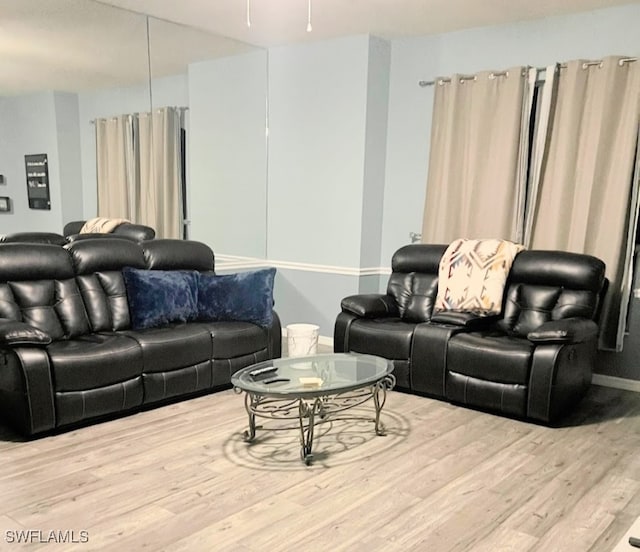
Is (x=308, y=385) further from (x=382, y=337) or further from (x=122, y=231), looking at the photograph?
(x=122, y=231)

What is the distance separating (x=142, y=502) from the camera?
2.45 metres

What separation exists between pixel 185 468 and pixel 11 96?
3131mm

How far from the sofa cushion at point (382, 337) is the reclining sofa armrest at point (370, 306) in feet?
0.22

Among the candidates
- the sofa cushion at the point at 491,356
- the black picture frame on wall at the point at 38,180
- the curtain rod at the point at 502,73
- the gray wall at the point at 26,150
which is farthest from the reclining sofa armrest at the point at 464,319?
the black picture frame on wall at the point at 38,180

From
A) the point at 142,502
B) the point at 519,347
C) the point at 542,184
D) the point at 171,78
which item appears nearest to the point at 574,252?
the point at 542,184

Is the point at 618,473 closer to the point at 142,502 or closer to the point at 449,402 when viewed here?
the point at 449,402

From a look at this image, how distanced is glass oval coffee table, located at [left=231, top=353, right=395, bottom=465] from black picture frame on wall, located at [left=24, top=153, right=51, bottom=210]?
2.35 meters

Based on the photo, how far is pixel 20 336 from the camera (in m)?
2.94

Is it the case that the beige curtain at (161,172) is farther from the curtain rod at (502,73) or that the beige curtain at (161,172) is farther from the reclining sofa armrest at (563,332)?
the reclining sofa armrest at (563,332)

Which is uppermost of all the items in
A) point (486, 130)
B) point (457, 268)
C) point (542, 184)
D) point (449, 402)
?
point (486, 130)

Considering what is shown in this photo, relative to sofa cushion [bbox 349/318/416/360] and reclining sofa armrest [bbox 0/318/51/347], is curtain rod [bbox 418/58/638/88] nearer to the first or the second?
sofa cushion [bbox 349/318/416/360]

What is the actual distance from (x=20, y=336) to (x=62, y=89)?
247 cm

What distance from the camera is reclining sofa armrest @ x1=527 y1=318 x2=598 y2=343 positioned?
326cm

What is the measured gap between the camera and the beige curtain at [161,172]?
4.99m
